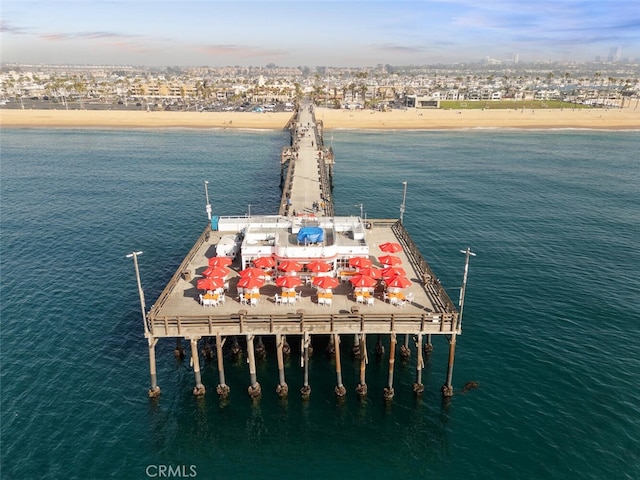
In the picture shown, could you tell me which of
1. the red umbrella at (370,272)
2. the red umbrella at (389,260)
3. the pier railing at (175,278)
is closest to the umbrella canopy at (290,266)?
the red umbrella at (370,272)

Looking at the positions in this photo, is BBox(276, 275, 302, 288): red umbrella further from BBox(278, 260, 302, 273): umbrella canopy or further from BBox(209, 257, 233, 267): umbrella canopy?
BBox(209, 257, 233, 267): umbrella canopy

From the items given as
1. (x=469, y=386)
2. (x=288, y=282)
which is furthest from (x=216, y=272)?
(x=469, y=386)

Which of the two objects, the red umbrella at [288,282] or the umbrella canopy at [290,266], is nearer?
the red umbrella at [288,282]

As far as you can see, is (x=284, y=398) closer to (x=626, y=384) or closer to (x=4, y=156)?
(x=626, y=384)

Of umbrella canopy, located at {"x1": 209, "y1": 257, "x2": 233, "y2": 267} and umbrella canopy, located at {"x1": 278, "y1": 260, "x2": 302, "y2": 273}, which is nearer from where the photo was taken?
umbrella canopy, located at {"x1": 278, "y1": 260, "x2": 302, "y2": 273}

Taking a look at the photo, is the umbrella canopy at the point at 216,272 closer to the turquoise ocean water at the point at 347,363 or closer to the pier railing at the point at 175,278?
the pier railing at the point at 175,278

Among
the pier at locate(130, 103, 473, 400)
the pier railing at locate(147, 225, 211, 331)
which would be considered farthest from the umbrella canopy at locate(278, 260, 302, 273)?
the pier railing at locate(147, 225, 211, 331)

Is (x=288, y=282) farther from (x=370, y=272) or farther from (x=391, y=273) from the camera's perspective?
(x=391, y=273)
